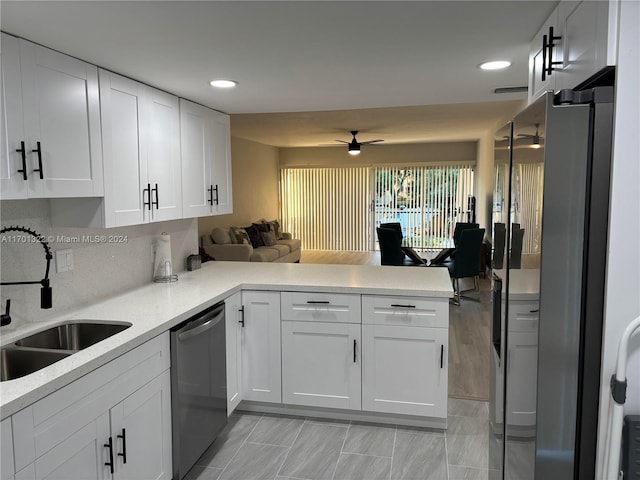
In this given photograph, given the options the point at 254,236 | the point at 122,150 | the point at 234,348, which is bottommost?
the point at 234,348

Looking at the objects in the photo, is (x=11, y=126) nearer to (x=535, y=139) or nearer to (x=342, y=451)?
(x=535, y=139)

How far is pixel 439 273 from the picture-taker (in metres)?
3.31

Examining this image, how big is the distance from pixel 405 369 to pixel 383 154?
8315 mm

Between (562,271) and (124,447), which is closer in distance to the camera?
(562,271)

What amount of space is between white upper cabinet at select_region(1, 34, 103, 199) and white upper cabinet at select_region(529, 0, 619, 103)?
6.53 ft

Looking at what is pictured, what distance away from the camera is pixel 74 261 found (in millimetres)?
2438

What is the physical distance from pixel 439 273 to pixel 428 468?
1309 millimetres

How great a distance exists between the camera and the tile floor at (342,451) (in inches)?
97.9

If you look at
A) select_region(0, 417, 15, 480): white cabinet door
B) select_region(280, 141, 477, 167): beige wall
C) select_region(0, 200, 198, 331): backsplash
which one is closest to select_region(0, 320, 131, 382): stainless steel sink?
select_region(0, 200, 198, 331): backsplash

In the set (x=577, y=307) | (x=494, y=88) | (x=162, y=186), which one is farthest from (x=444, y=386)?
(x=162, y=186)

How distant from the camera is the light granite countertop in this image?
1530 mm

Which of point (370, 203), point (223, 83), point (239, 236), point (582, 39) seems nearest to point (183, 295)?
point (223, 83)

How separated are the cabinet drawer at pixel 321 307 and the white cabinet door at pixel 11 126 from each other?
1.62 meters

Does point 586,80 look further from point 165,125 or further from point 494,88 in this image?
point 165,125
